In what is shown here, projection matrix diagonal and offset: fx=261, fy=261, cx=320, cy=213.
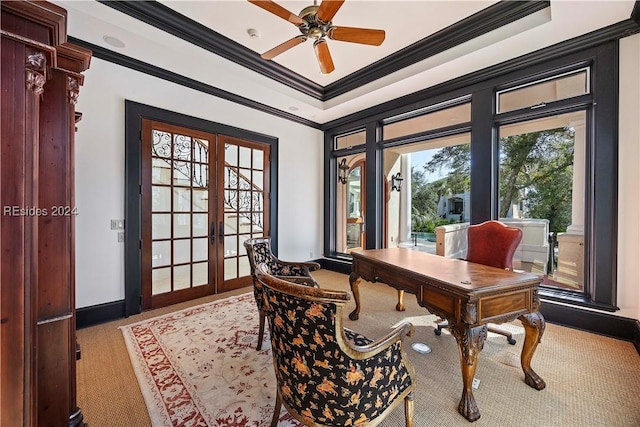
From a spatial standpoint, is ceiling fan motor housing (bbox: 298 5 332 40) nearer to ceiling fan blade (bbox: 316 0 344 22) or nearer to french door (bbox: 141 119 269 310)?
ceiling fan blade (bbox: 316 0 344 22)

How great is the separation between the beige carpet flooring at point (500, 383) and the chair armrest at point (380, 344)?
66 cm

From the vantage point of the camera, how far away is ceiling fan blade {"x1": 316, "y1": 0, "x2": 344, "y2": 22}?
198 cm

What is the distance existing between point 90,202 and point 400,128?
444 centimetres

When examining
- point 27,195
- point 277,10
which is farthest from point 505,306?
point 277,10

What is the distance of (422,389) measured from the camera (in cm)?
183

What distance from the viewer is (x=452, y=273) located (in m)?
1.94

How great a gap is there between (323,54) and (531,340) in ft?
9.75

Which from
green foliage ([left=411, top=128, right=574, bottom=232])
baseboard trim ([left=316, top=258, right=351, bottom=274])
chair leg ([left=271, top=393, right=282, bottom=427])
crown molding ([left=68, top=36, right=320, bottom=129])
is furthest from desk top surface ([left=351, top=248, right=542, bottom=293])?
crown molding ([left=68, top=36, right=320, bottom=129])

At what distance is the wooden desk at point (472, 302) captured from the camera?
1555 mm

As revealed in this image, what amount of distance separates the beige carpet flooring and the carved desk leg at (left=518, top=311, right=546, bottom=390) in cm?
5

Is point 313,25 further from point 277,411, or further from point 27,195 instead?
point 277,411

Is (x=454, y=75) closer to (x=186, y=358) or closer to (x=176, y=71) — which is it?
(x=176, y=71)

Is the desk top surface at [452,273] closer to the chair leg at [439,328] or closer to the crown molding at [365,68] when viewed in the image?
the chair leg at [439,328]

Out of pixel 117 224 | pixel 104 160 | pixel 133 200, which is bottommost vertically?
pixel 117 224
